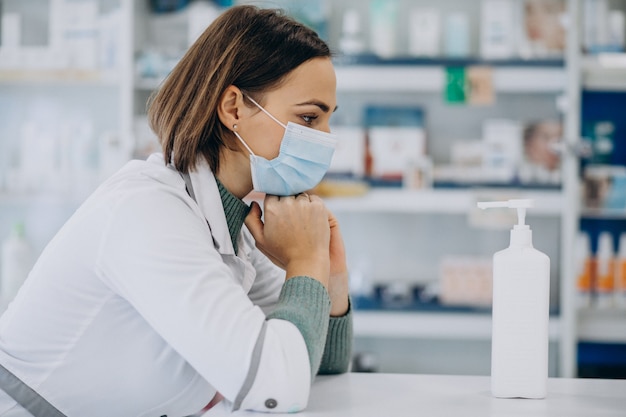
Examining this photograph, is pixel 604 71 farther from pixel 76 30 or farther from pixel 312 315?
pixel 312 315

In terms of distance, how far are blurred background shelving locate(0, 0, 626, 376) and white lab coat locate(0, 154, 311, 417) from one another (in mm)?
2056

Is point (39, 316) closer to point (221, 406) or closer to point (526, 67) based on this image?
point (221, 406)

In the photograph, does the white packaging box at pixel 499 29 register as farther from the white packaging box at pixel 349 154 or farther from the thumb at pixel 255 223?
the thumb at pixel 255 223

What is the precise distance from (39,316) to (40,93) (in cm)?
266

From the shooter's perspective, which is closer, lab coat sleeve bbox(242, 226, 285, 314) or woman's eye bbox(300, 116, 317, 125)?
woman's eye bbox(300, 116, 317, 125)

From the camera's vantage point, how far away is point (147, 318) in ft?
3.97

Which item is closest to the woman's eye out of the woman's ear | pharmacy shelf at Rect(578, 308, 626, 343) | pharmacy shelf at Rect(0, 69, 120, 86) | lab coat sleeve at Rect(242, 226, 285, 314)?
the woman's ear

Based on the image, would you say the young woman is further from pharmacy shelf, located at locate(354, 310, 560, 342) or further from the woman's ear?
pharmacy shelf, located at locate(354, 310, 560, 342)

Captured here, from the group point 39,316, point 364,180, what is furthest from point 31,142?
point 39,316

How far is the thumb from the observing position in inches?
61.6

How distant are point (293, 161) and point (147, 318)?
50cm

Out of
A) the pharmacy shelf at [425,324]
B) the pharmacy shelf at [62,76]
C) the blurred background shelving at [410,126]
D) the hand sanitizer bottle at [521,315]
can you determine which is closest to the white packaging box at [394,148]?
the blurred background shelving at [410,126]

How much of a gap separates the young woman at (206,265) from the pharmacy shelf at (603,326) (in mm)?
2063

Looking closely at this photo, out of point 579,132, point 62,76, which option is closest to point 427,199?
point 579,132
